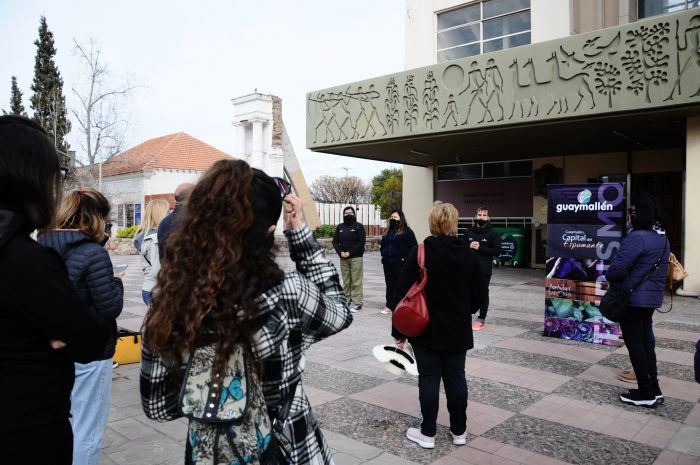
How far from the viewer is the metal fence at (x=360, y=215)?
87.9ft

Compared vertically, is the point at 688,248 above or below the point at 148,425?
above

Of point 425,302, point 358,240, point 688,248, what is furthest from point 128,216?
point 425,302

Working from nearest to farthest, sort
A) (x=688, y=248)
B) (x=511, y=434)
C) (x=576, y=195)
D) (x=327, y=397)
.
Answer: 1. (x=511, y=434)
2. (x=327, y=397)
3. (x=576, y=195)
4. (x=688, y=248)

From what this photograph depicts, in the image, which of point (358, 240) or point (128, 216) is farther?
point (128, 216)

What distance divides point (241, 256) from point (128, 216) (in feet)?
122

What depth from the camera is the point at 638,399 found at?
477 cm

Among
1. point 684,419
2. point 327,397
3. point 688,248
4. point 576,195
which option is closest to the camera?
point 684,419

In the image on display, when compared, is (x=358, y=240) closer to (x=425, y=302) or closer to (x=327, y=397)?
(x=327, y=397)

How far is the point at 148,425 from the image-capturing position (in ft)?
14.0

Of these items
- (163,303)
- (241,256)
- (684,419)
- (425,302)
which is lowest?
(684,419)

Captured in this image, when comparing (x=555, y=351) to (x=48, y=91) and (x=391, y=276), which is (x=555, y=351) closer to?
(x=391, y=276)

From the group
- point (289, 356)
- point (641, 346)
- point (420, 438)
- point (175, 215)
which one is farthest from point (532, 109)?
point (289, 356)

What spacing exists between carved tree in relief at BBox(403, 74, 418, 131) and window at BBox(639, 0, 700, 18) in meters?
6.07

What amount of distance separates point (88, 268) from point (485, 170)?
16.5m
